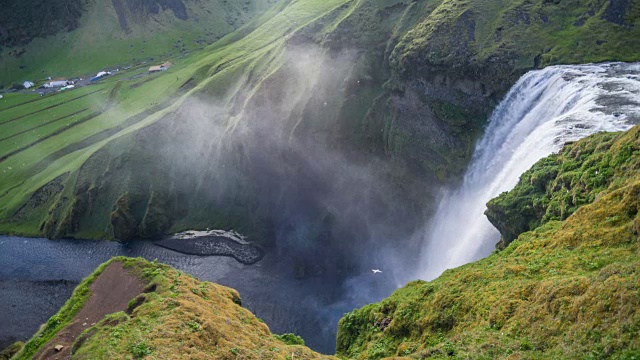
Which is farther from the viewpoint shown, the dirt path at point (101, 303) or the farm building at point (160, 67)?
the farm building at point (160, 67)

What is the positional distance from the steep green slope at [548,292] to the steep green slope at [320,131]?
33.3m

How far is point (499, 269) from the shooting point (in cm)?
3731

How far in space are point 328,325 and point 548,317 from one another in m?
48.4

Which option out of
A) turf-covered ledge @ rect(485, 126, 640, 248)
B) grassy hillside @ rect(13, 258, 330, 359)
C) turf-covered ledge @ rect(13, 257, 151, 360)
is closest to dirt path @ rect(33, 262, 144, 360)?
grassy hillside @ rect(13, 258, 330, 359)

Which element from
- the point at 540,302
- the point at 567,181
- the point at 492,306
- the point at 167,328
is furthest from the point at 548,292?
the point at 167,328

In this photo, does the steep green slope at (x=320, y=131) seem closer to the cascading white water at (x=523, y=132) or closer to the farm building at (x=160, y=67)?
the cascading white water at (x=523, y=132)

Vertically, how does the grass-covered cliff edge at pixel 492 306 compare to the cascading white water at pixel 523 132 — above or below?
below

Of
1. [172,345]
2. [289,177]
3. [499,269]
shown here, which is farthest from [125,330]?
[289,177]

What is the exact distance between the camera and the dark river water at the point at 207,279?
75.3m

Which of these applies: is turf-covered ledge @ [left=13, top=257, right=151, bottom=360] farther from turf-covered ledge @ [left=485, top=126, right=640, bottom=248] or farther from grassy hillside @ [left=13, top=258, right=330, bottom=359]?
turf-covered ledge @ [left=485, top=126, right=640, bottom=248]

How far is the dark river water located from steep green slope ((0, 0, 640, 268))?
604 centimetres

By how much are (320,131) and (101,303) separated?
62.4m

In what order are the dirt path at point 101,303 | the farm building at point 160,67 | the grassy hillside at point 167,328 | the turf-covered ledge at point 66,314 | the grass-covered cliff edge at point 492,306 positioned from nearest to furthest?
the grass-covered cliff edge at point 492,306
the grassy hillside at point 167,328
the dirt path at point 101,303
the turf-covered ledge at point 66,314
the farm building at point 160,67

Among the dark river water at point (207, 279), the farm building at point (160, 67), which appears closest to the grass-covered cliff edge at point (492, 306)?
the dark river water at point (207, 279)
